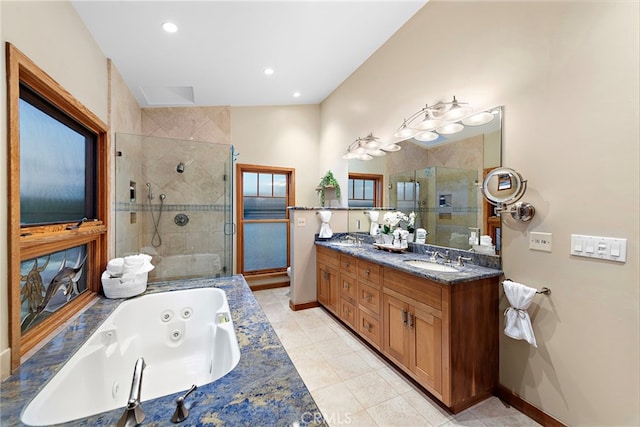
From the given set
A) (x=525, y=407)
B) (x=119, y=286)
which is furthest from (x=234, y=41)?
(x=525, y=407)

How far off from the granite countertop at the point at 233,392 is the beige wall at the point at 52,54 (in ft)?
0.49

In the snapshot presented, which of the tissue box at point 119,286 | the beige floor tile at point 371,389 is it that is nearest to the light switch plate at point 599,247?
the beige floor tile at point 371,389

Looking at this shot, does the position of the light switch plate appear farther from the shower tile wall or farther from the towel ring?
the shower tile wall

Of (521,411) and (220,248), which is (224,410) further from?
(220,248)

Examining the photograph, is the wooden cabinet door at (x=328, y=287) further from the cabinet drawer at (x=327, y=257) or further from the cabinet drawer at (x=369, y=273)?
the cabinet drawer at (x=369, y=273)

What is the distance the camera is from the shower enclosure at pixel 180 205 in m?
2.93

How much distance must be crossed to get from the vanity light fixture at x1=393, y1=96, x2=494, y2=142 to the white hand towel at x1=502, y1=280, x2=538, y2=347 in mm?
1176

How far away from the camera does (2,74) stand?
1085 millimetres

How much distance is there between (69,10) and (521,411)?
394cm

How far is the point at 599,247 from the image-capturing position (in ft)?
4.31

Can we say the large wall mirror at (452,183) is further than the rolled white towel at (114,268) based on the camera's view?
No

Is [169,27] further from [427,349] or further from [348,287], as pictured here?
[427,349]

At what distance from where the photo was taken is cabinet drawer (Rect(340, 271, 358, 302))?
8.31ft

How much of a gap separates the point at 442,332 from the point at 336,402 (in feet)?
2.83
